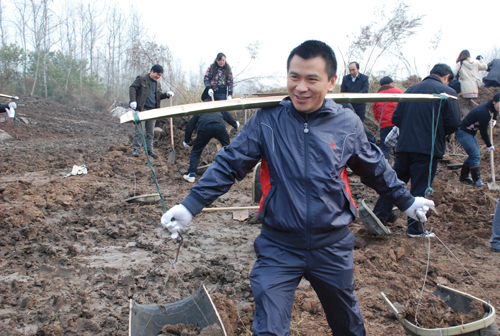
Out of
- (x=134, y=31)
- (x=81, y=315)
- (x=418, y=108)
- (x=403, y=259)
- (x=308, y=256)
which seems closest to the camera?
(x=308, y=256)

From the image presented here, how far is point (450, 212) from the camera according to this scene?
529cm

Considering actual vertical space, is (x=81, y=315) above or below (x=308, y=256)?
below

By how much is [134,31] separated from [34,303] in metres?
41.4

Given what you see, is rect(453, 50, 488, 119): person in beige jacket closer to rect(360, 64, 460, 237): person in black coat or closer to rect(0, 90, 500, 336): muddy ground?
rect(0, 90, 500, 336): muddy ground

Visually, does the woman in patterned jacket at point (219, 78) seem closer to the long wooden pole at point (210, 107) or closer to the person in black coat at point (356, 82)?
the person in black coat at point (356, 82)

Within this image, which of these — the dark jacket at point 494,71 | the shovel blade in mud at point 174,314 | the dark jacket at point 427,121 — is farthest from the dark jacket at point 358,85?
the shovel blade in mud at point 174,314

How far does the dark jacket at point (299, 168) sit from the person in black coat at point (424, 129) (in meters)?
2.34

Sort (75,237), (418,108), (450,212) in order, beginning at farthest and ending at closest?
(450,212)
(75,237)
(418,108)

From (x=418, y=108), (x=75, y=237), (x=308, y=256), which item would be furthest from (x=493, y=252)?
(x=75, y=237)

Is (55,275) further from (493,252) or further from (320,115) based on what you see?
(493,252)

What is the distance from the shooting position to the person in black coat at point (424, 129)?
13.6 ft

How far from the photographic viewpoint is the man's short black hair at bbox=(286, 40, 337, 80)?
2.00 meters

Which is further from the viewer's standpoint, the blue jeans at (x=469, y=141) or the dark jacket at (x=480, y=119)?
the blue jeans at (x=469, y=141)

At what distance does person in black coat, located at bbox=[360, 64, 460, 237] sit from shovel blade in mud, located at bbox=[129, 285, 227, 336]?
2.52 metres
